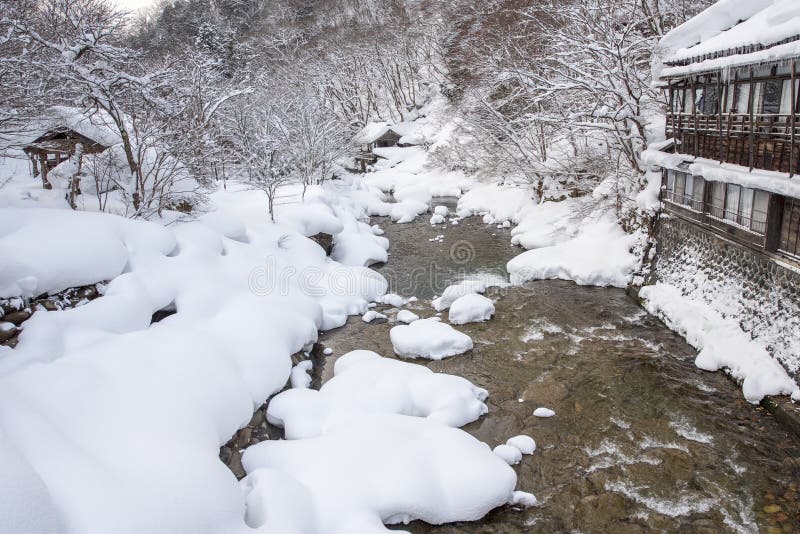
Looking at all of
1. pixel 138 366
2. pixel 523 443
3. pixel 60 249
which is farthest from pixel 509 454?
pixel 60 249

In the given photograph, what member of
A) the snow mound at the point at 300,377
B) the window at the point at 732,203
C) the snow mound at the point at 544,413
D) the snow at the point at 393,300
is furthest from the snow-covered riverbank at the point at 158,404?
the window at the point at 732,203

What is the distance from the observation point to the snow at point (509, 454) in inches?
289

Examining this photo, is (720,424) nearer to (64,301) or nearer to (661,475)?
(661,475)

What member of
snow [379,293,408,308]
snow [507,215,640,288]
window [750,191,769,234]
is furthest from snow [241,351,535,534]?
snow [507,215,640,288]

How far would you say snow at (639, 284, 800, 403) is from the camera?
834 cm

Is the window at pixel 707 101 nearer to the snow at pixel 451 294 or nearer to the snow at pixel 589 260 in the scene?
the snow at pixel 589 260

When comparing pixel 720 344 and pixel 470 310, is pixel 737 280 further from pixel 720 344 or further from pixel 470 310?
pixel 470 310

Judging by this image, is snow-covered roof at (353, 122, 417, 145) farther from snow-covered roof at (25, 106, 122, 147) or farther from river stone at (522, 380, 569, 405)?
river stone at (522, 380, 569, 405)

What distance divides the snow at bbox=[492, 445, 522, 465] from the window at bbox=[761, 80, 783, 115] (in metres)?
8.03

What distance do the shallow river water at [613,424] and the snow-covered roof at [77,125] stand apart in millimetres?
8504

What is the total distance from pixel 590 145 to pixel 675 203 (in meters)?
8.74

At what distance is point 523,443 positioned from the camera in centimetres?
762

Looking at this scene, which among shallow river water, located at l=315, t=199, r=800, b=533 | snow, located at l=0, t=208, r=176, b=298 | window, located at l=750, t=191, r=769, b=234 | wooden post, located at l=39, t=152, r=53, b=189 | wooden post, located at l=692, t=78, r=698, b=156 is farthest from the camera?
wooden post, located at l=39, t=152, r=53, b=189

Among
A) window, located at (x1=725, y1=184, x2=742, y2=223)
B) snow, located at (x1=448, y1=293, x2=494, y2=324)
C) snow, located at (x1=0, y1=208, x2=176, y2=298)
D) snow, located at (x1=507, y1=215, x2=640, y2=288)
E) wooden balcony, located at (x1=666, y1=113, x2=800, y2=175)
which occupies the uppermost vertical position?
wooden balcony, located at (x1=666, y1=113, x2=800, y2=175)
